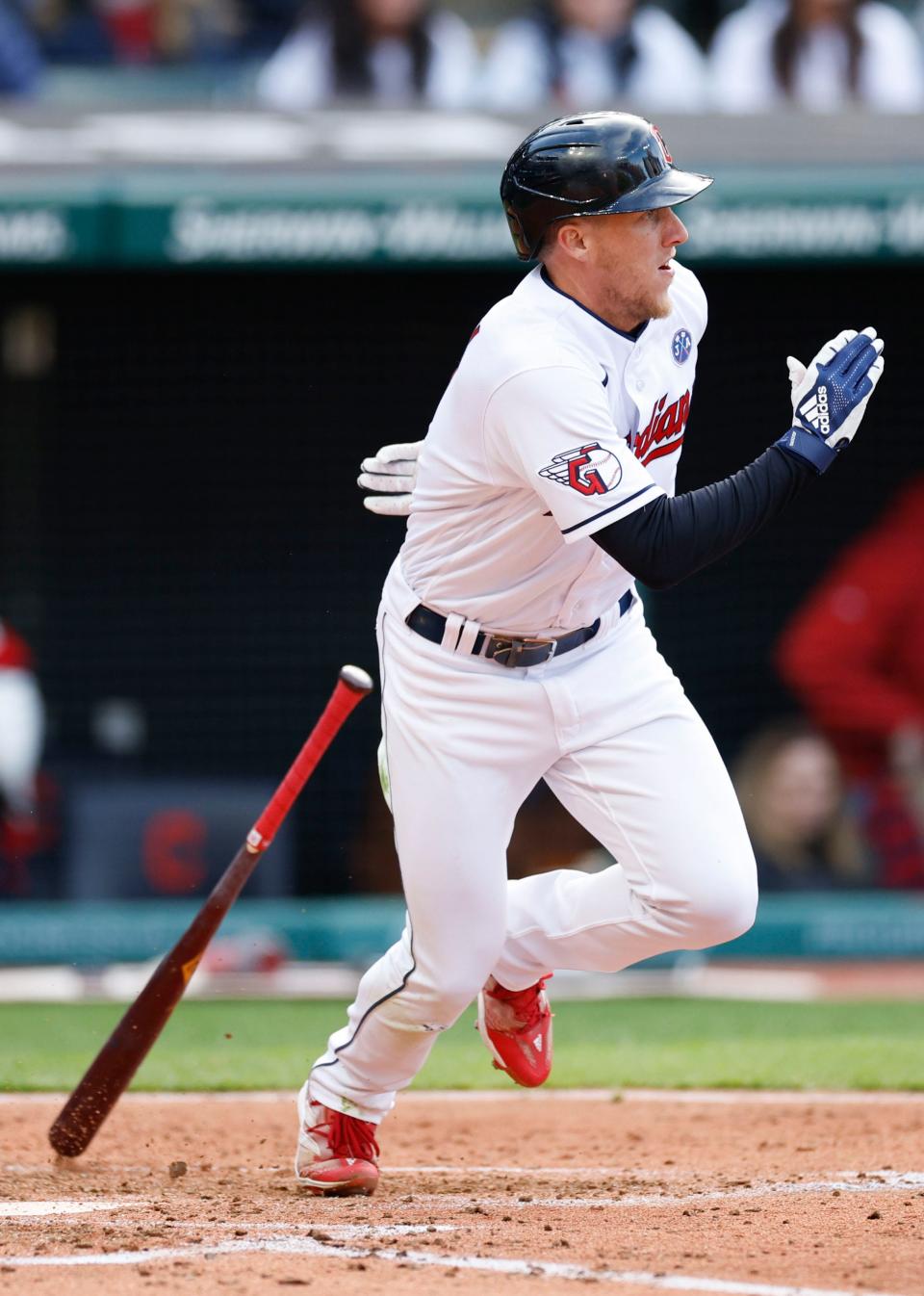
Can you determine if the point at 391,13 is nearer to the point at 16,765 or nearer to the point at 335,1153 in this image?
the point at 16,765

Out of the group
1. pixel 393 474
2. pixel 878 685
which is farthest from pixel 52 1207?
pixel 878 685

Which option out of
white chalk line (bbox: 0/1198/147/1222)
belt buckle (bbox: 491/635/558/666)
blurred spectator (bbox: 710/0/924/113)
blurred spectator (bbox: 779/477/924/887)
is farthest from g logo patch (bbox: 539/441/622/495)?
blurred spectator (bbox: 710/0/924/113)

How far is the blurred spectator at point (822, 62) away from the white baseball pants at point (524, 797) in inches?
191

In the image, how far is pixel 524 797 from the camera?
3387 millimetres

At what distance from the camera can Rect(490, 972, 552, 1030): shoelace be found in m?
3.63

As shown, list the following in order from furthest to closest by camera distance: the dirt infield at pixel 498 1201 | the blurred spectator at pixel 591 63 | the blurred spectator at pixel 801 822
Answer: the blurred spectator at pixel 591 63, the blurred spectator at pixel 801 822, the dirt infield at pixel 498 1201

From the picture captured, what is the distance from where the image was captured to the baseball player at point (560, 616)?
3104mm

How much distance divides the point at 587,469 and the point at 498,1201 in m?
1.23

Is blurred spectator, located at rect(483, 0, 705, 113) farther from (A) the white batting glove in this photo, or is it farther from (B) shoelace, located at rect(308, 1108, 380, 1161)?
(B) shoelace, located at rect(308, 1108, 380, 1161)

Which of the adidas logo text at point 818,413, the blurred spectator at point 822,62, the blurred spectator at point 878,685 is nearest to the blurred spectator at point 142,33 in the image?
the blurred spectator at point 822,62

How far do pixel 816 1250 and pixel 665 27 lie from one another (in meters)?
6.14

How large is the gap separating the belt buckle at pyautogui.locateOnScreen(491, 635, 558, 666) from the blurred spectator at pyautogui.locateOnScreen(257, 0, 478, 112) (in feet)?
15.9

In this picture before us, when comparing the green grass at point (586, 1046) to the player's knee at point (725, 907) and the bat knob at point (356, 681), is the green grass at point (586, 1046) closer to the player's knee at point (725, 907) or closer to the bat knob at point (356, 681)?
the bat knob at point (356, 681)

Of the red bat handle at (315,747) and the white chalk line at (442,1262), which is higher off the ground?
the red bat handle at (315,747)
